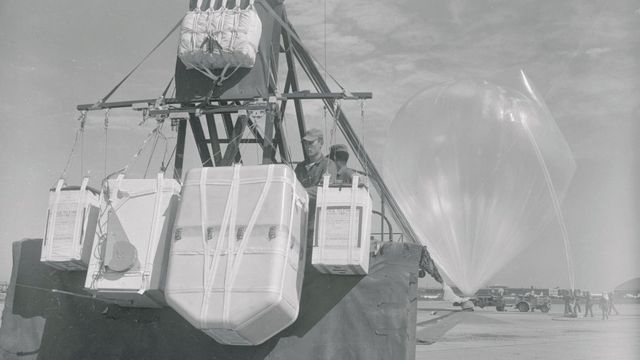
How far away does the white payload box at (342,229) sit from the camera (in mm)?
4844

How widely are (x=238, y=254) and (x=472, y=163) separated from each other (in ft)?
56.3

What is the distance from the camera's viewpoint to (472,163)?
67.8 ft

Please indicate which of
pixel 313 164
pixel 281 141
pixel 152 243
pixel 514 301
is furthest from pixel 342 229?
pixel 514 301

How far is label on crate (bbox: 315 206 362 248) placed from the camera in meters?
4.86

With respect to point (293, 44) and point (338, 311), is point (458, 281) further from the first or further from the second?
point (338, 311)

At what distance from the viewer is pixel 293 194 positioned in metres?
4.80

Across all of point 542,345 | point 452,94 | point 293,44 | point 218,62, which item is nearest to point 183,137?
point 218,62

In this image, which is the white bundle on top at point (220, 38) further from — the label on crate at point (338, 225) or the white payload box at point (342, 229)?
the label on crate at point (338, 225)

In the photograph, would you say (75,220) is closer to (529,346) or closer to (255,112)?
(255,112)

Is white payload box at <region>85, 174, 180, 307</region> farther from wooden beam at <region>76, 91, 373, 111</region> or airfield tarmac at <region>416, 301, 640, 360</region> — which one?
airfield tarmac at <region>416, 301, 640, 360</region>

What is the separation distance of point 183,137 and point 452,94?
15.4 m

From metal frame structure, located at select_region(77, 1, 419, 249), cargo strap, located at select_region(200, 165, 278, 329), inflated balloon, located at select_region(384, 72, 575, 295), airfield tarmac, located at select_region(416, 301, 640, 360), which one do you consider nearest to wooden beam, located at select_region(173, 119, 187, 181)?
metal frame structure, located at select_region(77, 1, 419, 249)

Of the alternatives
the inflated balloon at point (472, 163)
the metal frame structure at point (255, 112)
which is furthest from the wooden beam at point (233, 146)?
the inflated balloon at point (472, 163)

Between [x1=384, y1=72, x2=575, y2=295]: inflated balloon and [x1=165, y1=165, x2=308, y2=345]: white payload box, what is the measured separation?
1617 centimetres
